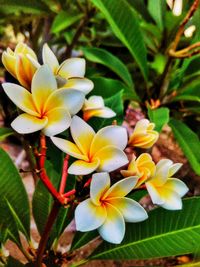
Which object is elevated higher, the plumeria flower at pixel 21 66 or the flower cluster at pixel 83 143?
the plumeria flower at pixel 21 66

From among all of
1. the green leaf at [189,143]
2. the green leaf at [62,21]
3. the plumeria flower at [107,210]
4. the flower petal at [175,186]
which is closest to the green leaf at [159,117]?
the green leaf at [189,143]

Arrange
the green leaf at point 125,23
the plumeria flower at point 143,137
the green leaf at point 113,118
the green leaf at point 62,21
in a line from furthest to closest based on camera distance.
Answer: the green leaf at point 62,21 < the green leaf at point 125,23 < the green leaf at point 113,118 < the plumeria flower at point 143,137

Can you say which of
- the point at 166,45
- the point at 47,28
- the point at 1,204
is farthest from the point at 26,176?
the point at 1,204

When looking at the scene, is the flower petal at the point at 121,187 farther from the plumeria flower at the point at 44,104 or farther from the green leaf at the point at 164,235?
the green leaf at the point at 164,235

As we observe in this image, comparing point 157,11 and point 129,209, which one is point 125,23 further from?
point 129,209

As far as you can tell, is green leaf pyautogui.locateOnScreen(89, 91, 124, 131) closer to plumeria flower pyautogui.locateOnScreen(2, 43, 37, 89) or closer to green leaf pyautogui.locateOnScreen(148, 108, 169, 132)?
green leaf pyautogui.locateOnScreen(148, 108, 169, 132)

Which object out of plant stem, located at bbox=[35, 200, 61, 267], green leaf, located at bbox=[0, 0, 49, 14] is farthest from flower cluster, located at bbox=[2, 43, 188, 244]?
green leaf, located at bbox=[0, 0, 49, 14]
